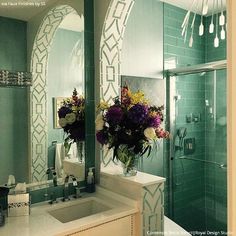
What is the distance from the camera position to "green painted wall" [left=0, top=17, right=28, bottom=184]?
1.67 meters

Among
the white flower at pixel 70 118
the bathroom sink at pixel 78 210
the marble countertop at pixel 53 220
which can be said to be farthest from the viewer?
the white flower at pixel 70 118

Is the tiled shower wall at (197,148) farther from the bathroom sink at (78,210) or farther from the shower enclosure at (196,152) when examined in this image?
the bathroom sink at (78,210)

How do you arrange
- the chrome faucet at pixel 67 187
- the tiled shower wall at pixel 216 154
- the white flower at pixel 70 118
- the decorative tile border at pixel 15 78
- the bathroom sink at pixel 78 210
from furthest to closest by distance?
the tiled shower wall at pixel 216 154 < the white flower at pixel 70 118 < the chrome faucet at pixel 67 187 < the bathroom sink at pixel 78 210 < the decorative tile border at pixel 15 78

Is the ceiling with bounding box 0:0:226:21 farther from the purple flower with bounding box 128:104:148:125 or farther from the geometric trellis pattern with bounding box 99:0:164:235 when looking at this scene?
the purple flower with bounding box 128:104:148:125

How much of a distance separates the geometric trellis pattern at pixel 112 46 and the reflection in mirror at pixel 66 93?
16 centimetres

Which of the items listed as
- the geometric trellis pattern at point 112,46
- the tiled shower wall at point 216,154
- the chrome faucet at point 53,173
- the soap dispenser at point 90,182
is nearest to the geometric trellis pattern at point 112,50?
the geometric trellis pattern at point 112,46

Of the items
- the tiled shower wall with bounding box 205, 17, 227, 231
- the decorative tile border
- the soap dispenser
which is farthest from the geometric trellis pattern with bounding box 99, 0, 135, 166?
the tiled shower wall with bounding box 205, 17, 227, 231

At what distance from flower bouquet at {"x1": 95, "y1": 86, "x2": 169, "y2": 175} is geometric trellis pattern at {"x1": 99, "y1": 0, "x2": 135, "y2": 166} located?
0.78ft

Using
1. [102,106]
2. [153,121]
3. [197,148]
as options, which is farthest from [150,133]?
[197,148]

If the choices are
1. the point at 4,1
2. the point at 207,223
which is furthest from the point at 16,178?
the point at 207,223

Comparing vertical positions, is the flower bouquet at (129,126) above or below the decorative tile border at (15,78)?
below

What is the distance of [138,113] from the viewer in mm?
1701

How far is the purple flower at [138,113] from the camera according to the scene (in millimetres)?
1702

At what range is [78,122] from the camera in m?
2.04
